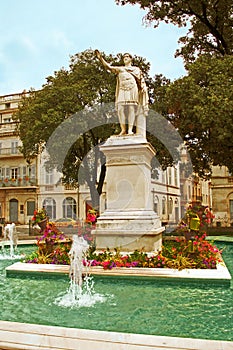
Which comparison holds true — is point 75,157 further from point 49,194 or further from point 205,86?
point 49,194

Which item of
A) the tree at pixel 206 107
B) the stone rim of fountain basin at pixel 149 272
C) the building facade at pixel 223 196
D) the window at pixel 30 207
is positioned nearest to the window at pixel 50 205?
the window at pixel 30 207

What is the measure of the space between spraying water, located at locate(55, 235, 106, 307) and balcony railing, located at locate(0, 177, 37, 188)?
117 feet

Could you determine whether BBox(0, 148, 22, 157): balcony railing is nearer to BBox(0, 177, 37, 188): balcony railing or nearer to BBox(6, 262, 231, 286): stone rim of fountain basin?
BBox(0, 177, 37, 188): balcony railing

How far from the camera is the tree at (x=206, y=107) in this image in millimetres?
16047

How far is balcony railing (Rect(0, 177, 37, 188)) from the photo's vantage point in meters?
42.3

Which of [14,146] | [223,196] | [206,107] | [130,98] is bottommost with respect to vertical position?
[223,196]

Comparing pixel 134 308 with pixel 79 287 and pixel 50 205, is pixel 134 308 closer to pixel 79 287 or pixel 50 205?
pixel 79 287

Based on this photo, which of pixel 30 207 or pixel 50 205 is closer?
pixel 50 205

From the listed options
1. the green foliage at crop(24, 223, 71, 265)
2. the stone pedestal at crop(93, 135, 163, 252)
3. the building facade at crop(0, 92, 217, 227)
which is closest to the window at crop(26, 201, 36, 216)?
the building facade at crop(0, 92, 217, 227)

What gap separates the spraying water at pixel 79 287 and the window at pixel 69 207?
3369 centimetres

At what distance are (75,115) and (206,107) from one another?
8.28 metres

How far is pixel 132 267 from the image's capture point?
7547 millimetres

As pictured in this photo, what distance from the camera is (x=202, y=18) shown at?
65.9ft

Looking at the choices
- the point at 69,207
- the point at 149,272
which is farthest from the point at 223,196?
the point at 149,272
